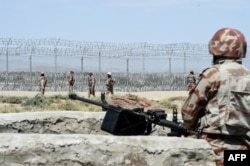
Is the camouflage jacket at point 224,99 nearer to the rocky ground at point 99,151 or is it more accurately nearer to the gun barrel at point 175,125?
the rocky ground at point 99,151

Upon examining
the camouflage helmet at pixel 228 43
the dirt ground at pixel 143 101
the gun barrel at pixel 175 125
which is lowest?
the dirt ground at pixel 143 101

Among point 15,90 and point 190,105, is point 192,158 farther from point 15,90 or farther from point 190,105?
point 15,90

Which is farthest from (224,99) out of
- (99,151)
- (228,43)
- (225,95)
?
(99,151)

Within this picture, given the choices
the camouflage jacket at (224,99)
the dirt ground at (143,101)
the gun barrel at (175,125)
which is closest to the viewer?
the camouflage jacket at (224,99)

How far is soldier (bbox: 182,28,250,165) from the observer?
15.2 feet

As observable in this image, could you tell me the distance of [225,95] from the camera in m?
4.64

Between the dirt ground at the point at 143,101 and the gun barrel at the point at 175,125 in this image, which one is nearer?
the gun barrel at the point at 175,125

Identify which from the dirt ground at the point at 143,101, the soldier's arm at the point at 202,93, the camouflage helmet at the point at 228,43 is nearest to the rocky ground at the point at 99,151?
the soldier's arm at the point at 202,93

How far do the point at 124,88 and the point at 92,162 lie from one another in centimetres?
3372

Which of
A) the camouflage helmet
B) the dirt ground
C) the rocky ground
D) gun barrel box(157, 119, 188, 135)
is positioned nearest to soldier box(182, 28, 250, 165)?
the camouflage helmet

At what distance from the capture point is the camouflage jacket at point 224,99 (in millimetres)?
4621

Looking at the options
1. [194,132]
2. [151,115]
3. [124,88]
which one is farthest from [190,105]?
[124,88]

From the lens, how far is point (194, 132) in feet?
16.2

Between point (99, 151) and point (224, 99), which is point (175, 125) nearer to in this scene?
point (99, 151)
